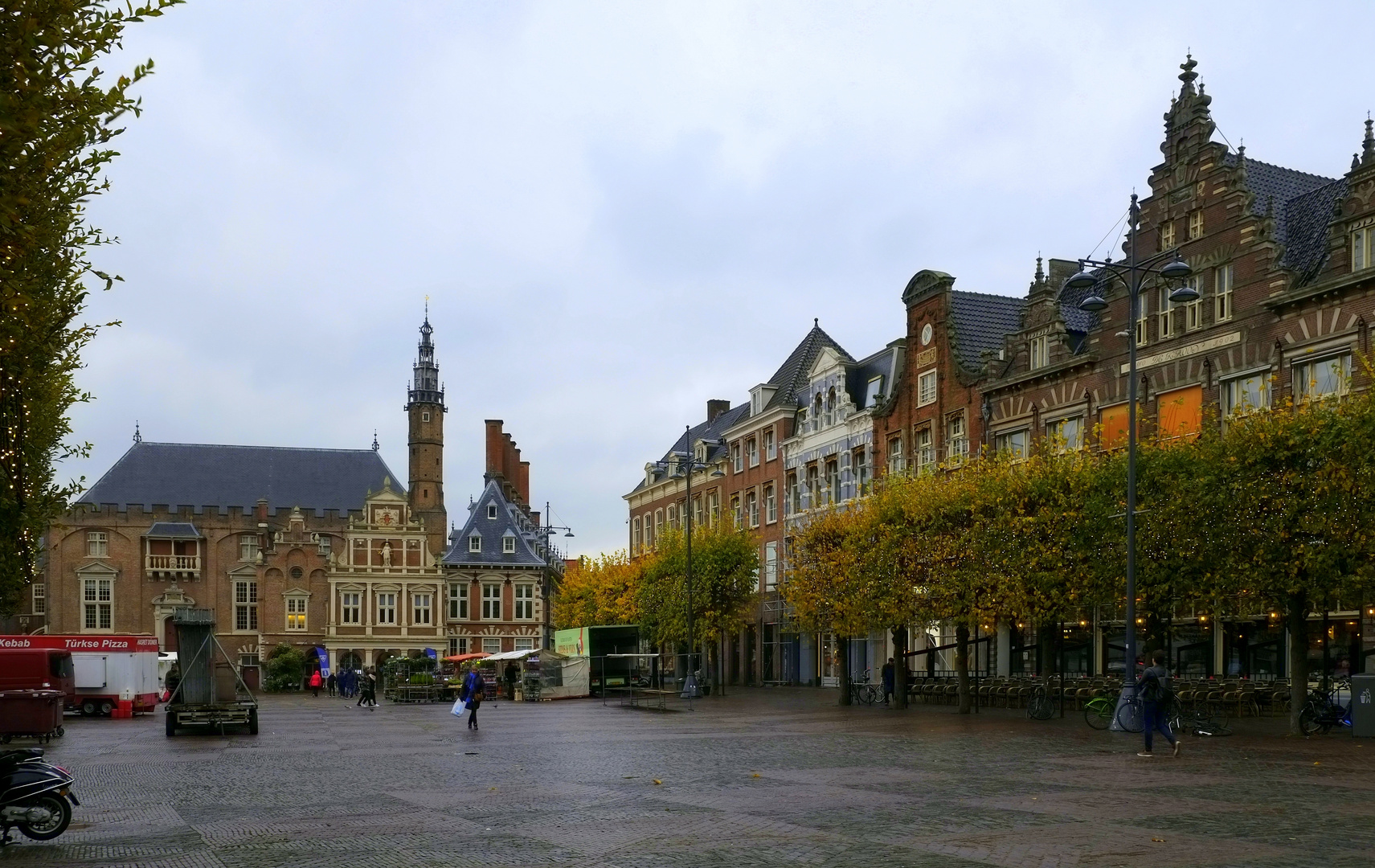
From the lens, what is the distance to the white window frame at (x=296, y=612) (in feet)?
319

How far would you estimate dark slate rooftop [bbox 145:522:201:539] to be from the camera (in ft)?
319

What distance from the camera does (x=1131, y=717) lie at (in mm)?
30922

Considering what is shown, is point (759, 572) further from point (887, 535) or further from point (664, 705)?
point (887, 535)

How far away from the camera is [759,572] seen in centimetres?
7206

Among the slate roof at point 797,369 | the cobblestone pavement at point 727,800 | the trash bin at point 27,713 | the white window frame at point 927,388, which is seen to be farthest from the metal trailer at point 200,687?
the slate roof at point 797,369

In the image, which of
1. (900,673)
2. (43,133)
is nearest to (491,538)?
(900,673)

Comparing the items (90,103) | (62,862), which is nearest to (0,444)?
(62,862)

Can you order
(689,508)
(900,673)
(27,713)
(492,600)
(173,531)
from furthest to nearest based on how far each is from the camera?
1. (492,600)
2. (173,531)
3. (689,508)
4. (900,673)
5. (27,713)

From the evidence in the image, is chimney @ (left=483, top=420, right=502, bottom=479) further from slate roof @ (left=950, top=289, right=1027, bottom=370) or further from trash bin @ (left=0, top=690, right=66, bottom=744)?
trash bin @ (left=0, top=690, right=66, bottom=744)

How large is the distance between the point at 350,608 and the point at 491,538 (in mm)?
10991

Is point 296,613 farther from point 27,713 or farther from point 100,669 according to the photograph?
point 27,713

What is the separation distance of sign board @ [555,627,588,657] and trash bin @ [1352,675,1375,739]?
37.8 m

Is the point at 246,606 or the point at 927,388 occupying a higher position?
the point at 927,388

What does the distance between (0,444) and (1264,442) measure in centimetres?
2623
